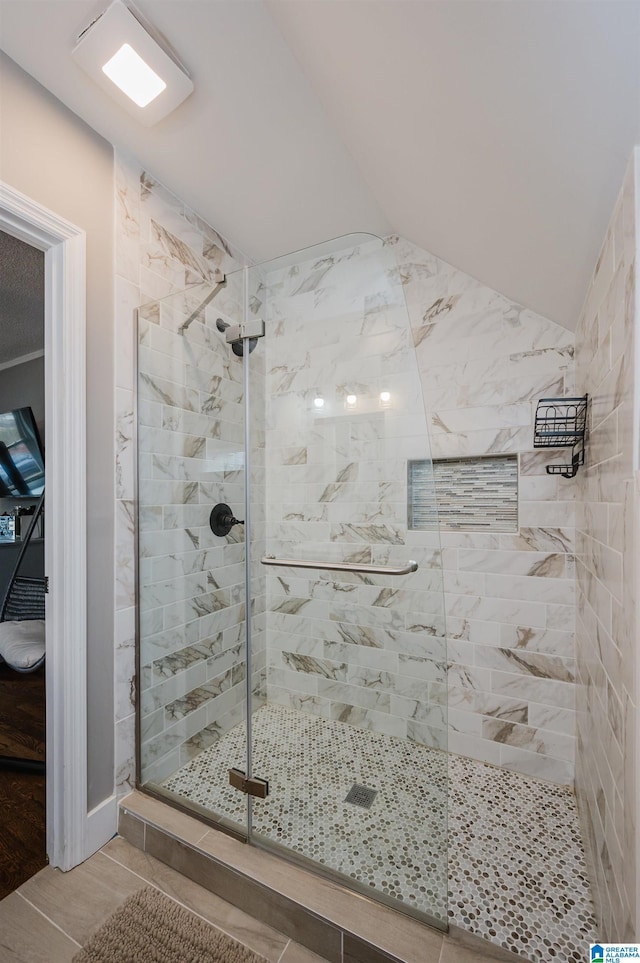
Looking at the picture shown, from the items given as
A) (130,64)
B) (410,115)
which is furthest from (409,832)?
(130,64)

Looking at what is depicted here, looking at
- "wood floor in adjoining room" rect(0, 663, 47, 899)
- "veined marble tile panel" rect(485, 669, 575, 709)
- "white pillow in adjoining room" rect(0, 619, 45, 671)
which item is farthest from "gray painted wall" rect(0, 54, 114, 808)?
"veined marble tile panel" rect(485, 669, 575, 709)

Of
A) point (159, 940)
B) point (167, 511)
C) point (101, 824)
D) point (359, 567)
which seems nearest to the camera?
point (159, 940)

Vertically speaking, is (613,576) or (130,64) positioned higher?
(130,64)

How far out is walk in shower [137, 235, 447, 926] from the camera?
1.23m

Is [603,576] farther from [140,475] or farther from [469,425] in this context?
[140,475]

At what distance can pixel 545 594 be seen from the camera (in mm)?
1751

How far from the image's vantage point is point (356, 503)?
1256 mm

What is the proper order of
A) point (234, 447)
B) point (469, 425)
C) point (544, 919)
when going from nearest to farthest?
point (544, 919), point (234, 447), point (469, 425)

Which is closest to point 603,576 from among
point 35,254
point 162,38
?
point 162,38

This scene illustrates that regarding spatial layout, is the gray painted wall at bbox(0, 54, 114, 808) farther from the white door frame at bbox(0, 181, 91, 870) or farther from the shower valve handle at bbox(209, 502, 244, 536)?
the shower valve handle at bbox(209, 502, 244, 536)

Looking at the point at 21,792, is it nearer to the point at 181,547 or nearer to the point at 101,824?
the point at 101,824

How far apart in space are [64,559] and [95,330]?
0.81m

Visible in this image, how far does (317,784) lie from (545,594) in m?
1.19
